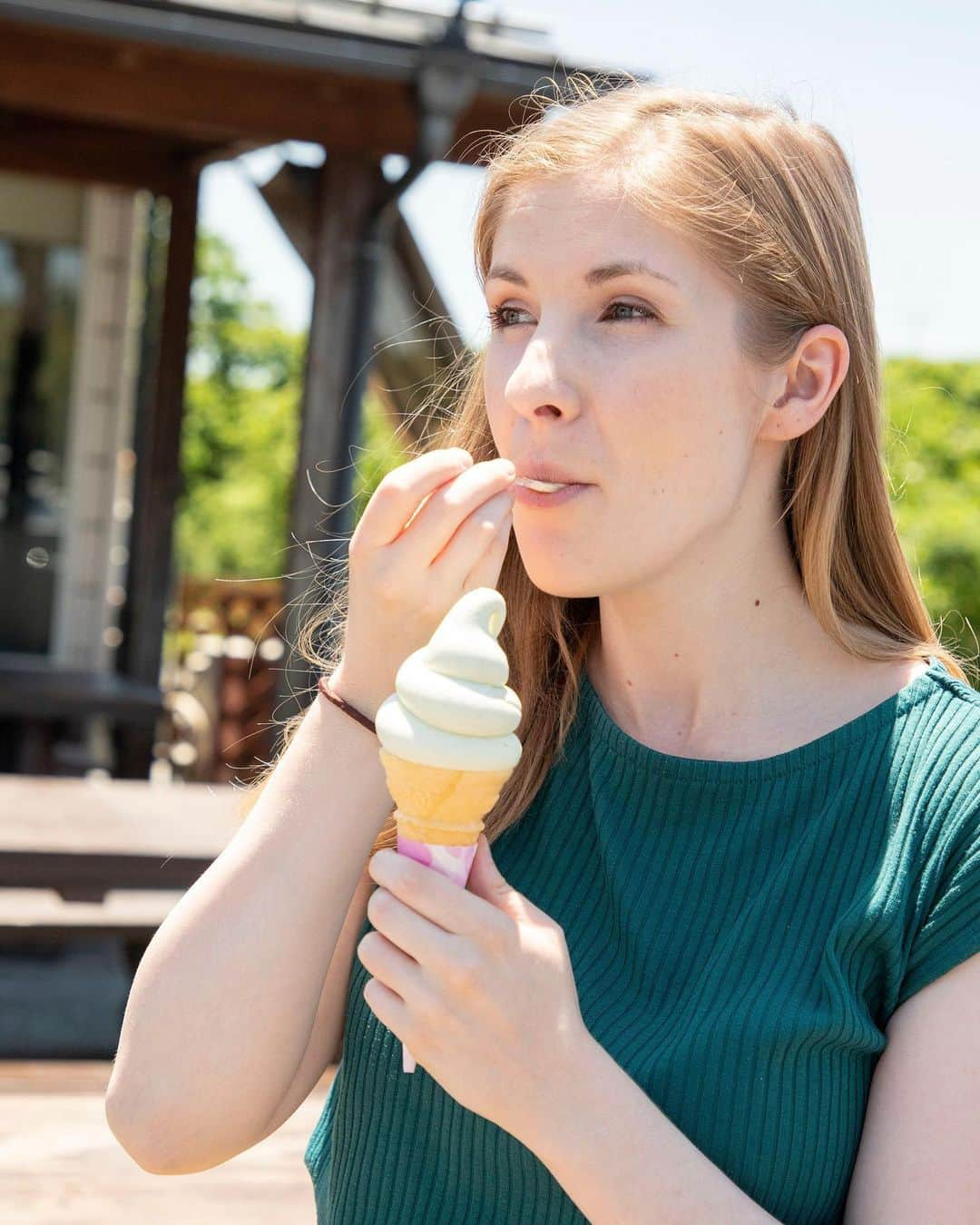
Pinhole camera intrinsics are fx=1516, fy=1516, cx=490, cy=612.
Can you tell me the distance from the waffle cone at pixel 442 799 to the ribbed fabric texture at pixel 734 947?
14.6 inches

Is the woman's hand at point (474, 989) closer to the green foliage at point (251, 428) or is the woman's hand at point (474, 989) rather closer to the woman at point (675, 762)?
the woman at point (675, 762)

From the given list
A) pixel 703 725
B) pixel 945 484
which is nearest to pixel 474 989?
pixel 703 725

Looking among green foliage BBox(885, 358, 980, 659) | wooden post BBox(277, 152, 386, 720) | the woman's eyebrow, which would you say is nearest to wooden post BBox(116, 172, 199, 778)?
wooden post BBox(277, 152, 386, 720)

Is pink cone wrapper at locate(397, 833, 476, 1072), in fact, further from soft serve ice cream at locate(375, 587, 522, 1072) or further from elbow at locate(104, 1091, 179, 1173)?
elbow at locate(104, 1091, 179, 1173)

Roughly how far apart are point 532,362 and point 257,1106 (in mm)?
865

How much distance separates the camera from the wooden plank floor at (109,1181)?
2.31 m

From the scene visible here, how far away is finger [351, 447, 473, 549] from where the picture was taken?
5.12ft

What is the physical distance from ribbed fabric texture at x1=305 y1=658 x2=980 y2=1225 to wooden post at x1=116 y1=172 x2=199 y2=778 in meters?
6.15

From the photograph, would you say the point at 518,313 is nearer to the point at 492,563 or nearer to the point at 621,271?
the point at 621,271

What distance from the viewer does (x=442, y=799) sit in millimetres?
1358

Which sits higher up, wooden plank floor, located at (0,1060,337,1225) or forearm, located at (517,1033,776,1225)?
forearm, located at (517,1033,776,1225)

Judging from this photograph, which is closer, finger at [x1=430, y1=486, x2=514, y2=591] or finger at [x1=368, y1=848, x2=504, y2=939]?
finger at [x1=368, y1=848, x2=504, y2=939]

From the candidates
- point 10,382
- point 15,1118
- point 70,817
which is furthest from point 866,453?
point 10,382

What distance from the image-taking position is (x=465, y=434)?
2039mm
